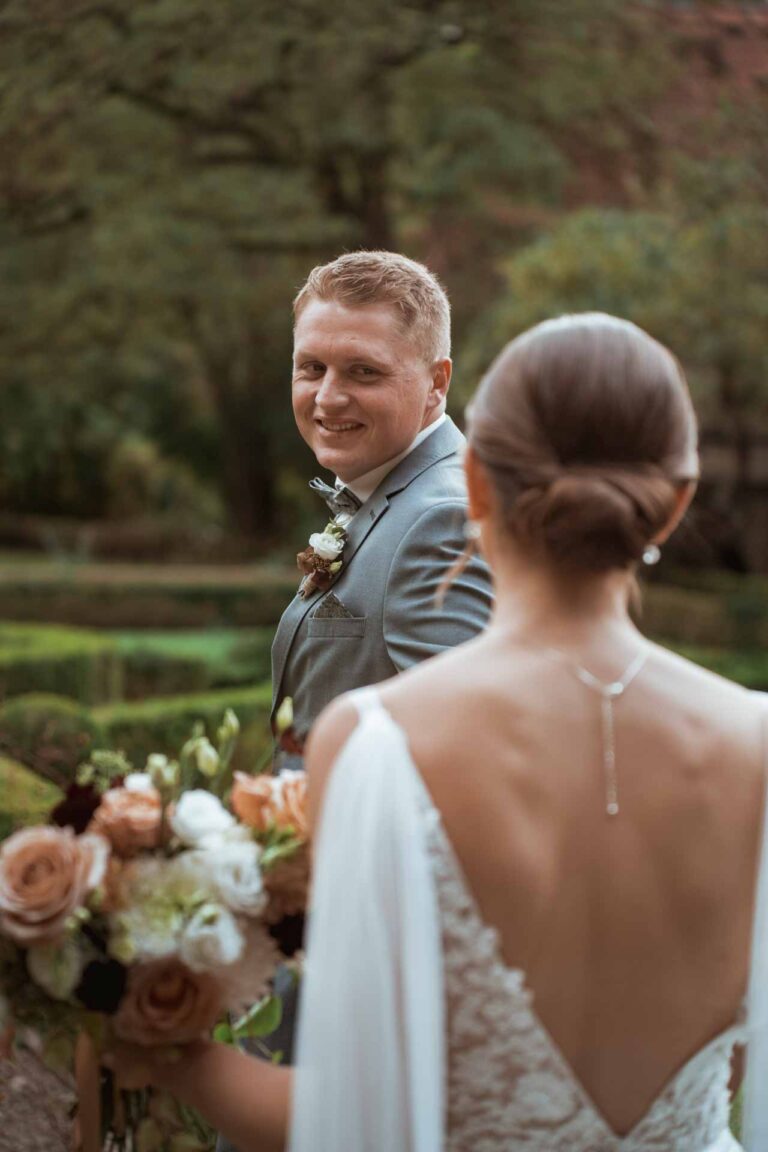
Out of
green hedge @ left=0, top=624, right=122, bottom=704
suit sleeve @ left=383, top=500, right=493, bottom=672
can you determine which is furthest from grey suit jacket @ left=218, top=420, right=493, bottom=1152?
green hedge @ left=0, top=624, right=122, bottom=704

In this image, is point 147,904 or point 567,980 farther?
point 147,904

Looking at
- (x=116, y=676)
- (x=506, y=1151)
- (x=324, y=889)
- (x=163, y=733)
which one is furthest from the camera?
(x=116, y=676)

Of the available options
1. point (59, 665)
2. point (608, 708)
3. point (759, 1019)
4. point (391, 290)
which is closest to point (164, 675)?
point (59, 665)

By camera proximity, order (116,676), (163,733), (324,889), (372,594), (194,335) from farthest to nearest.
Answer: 1. (194,335)
2. (116,676)
3. (163,733)
4. (372,594)
5. (324,889)

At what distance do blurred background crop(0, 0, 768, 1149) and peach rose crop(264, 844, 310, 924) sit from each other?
5581 millimetres

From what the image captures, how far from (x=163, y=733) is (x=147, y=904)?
25.0ft

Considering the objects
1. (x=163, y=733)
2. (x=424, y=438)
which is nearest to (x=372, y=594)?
(x=424, y=438)

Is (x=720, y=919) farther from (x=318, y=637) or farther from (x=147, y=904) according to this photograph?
(x=318, y=637)

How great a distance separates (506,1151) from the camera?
183 cm

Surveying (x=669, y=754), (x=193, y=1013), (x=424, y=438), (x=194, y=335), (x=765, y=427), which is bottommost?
(x=193, y=1013)

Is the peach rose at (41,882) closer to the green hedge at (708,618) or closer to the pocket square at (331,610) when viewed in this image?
the pocket square at (331,610)

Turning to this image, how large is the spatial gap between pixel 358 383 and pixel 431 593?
45 cm

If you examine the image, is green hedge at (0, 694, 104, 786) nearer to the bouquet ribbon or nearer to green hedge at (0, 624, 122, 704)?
green hedge at (0, 624, 122, 704)

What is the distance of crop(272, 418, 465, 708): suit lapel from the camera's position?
2.79 meters
